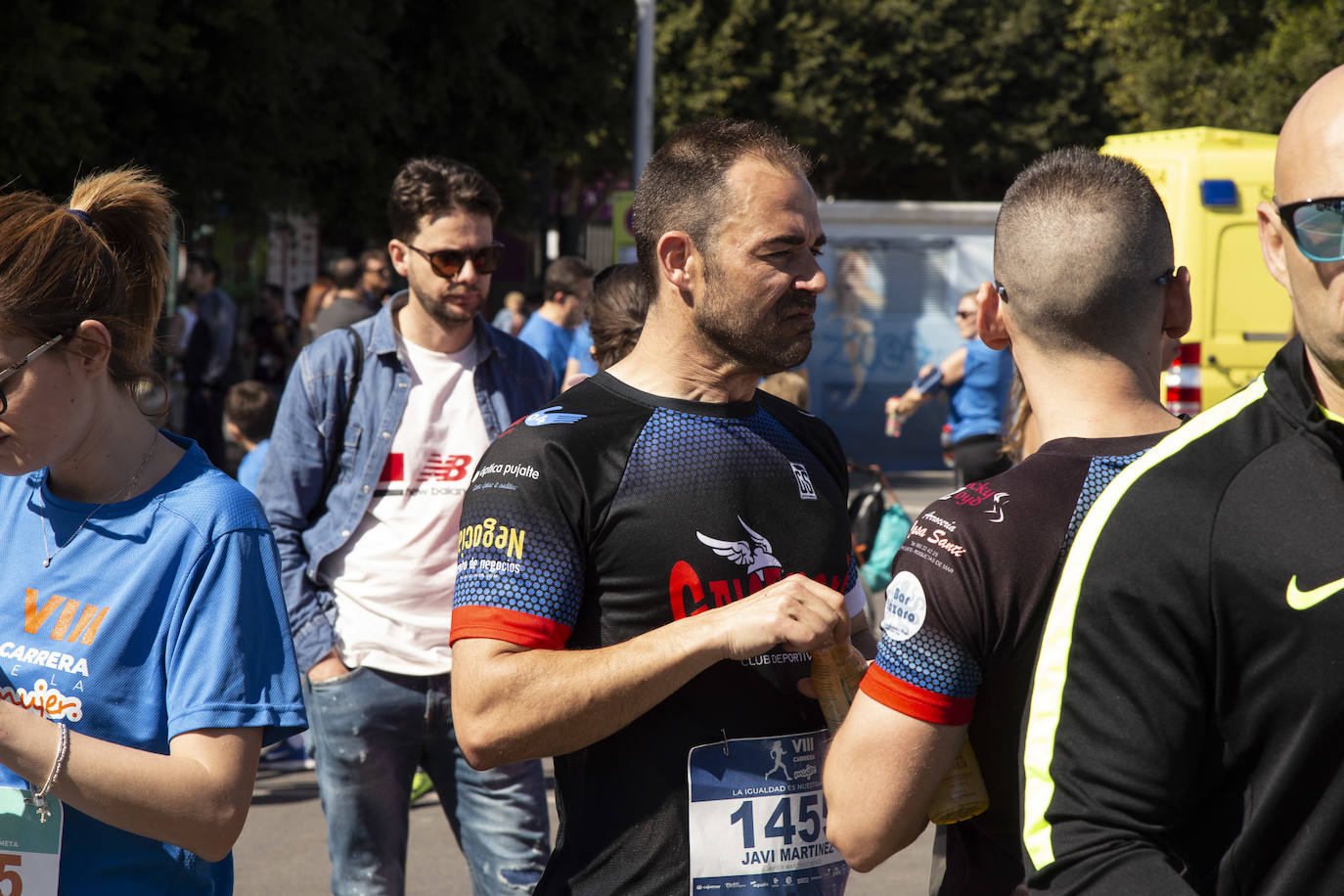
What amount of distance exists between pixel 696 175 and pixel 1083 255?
0.69 metres

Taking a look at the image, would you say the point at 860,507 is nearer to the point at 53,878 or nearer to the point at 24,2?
the point at 53,878

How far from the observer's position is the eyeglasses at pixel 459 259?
13.6ft

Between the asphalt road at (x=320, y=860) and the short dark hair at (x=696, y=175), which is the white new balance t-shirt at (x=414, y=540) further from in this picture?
the asphalt road at (x=320, y=860)

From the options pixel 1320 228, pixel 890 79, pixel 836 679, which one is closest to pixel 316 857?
pixel 836 679

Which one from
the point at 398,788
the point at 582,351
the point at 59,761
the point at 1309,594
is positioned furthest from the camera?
the point at 582,351

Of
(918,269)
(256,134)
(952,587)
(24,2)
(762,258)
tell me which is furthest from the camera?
(918,269)

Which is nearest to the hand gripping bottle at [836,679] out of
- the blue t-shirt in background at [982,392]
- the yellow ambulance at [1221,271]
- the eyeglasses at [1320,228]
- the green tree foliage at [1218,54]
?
the eyeglasses at [1320,228]

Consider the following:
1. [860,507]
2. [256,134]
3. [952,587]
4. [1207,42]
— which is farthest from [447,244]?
[1207,42]

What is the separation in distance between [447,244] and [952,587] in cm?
272

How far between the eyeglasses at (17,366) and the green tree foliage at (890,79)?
78.6ft

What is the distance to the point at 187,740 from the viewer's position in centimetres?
207

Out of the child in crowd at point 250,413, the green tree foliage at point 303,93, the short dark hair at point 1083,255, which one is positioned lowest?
the child in crowd at point 250,413

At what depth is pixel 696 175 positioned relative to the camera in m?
2.47

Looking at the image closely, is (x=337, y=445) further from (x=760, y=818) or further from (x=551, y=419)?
(x=760, y=818)
